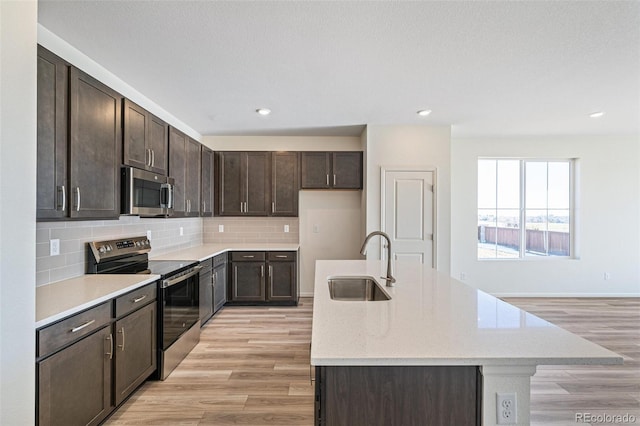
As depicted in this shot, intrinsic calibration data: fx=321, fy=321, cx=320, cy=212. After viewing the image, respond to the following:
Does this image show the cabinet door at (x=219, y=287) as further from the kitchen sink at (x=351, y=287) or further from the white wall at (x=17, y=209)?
the white wall at (x=17, y=209)

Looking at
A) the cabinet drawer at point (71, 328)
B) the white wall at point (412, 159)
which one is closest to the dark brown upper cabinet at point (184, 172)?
the cabinet drawer at point (71, 328)

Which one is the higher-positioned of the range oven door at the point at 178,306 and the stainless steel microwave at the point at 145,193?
the stainless steel microwave at the point at 145,193

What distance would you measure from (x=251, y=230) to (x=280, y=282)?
3.38 ft

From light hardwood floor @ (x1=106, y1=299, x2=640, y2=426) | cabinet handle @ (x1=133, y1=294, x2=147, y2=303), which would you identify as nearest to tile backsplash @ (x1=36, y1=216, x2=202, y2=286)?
cabinet handle @ (x1=133, y1=294, x2=147, y2=303)

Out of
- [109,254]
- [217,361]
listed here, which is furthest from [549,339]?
[109,254]

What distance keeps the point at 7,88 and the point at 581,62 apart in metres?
3.62

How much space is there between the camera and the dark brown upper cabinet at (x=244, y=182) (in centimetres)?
475

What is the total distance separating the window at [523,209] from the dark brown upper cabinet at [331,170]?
2.15 meters

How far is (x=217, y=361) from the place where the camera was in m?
2.90

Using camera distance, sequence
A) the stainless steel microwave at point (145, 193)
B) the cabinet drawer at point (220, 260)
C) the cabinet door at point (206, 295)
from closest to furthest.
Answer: the stainless steel microwave at point (145, 193) → the cabinet door at point (206, 295) → the cabinet drawer at point (220, 260)

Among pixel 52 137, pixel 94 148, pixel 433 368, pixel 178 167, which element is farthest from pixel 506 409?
pixel 178 167

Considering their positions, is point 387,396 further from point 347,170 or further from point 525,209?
point 525,209
